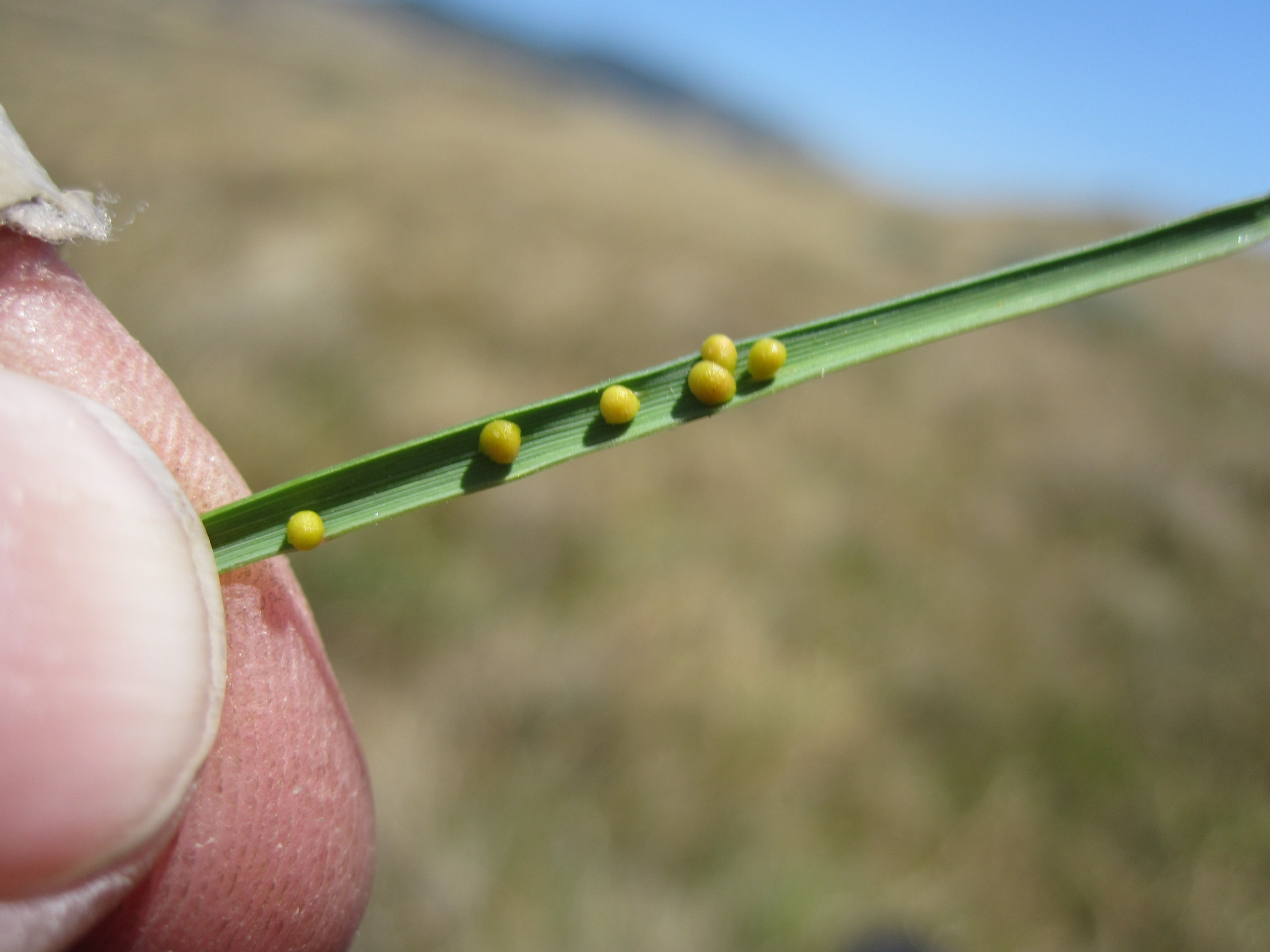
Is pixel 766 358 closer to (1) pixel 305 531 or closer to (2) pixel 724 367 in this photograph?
(2) pixel 724 367

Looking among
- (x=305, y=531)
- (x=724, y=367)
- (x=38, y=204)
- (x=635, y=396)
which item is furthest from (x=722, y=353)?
(x=38, y=204)

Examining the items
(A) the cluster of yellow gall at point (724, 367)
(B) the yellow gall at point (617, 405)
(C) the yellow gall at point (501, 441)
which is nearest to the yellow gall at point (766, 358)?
(A) the cluster of yellow gall at point (724, 367)

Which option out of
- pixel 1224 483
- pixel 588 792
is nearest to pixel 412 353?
pixel 588 792

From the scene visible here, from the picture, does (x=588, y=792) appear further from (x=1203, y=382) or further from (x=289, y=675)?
(x=1203, y=382)

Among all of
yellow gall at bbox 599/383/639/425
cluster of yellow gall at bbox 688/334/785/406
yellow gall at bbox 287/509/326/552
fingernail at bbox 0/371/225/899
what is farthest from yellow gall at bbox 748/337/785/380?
fingernail at bbox 0/371/225/899

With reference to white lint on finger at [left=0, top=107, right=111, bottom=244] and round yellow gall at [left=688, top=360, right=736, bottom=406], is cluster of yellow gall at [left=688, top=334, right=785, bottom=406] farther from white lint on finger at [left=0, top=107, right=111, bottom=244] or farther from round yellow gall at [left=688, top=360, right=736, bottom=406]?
white lint on finger at [left=0, top=107, right=111, bottom=244]

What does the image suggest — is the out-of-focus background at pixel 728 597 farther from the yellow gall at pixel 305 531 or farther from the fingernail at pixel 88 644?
the yellow gall at pixel 305 531
